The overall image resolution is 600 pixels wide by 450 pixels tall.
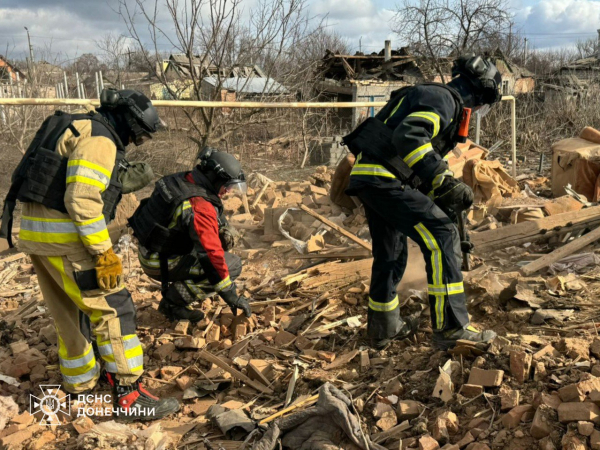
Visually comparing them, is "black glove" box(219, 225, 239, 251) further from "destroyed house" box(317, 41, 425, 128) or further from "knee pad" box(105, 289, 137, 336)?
"destroyed house" box(317, 41, 425, 128)

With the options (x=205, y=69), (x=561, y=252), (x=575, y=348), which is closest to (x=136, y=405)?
(x=575, y=348)

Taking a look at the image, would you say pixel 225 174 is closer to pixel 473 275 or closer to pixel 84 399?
pixel 84 399

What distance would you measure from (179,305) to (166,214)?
33.6 inches

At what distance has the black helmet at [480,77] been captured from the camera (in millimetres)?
3469

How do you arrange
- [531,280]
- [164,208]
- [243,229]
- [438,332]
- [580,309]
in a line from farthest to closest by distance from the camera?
[243,229] < [531,280] < [164,208] < [580,309] < [438,332]

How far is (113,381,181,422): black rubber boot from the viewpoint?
3.29 m

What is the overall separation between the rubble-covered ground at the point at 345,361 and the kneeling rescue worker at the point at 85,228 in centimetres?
34

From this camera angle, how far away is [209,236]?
4.07 metres

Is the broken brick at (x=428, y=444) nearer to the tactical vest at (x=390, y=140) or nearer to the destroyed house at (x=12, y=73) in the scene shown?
the tactical vest at (x=390, y=140)

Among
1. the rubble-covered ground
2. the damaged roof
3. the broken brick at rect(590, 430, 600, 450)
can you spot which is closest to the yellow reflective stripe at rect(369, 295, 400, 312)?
the rubble-covered ground

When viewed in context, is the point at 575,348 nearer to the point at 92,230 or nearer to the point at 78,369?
the point at 92,230

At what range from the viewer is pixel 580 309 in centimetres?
393

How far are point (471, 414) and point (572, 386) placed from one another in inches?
20.9

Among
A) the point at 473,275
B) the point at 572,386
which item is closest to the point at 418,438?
the point at 572,386
